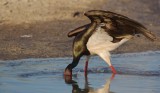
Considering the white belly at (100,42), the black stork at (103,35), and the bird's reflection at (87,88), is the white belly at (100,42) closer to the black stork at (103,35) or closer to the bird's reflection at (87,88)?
the black stork at (103,35)

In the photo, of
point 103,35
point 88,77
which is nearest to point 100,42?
point 103,35

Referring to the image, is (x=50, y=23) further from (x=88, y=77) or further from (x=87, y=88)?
(x=87, y=88)

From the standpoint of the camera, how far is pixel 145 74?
10031 mm

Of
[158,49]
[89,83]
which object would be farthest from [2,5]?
[89,83]

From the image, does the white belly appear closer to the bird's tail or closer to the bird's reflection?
the bird's tail

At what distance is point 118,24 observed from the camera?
10109 millimetres

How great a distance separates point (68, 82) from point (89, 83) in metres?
0.33

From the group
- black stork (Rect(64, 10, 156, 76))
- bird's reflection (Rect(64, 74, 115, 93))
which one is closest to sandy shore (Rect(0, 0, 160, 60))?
black stork (Rect(64, 10, 156, 76))

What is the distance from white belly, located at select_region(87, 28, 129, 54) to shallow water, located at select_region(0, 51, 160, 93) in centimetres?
38

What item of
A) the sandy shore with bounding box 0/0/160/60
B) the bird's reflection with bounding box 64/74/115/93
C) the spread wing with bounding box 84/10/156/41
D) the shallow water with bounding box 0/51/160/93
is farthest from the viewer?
the sandy shore with bounding box 0/0/160/60

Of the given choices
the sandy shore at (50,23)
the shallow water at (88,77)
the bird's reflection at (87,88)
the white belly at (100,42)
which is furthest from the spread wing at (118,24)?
the sandy shore at (50,23)

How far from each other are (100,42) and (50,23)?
211 inches

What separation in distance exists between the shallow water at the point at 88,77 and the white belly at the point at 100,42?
→ 38cm

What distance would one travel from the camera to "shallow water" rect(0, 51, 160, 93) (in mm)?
8610
